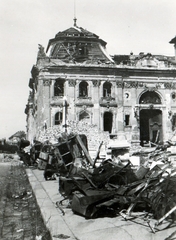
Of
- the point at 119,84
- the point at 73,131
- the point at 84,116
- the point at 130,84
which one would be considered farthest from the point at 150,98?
the point at 73,131

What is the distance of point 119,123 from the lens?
29844 mm

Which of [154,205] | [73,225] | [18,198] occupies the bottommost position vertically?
[18,198]

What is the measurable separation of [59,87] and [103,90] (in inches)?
201

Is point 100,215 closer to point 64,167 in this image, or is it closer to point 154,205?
point 154,205

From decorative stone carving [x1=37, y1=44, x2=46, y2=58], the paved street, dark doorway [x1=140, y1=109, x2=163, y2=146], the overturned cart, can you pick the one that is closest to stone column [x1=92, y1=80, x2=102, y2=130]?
dark doorway [x1=140, y1=109, x2=163, y2=146]

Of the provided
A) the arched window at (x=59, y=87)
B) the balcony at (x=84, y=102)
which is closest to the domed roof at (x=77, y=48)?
the arched window at (x=59, y=87)

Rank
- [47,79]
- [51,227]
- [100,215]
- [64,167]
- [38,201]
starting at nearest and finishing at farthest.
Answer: [51,227]
[100,215]
[38,201]
[64,167]
[47,79]

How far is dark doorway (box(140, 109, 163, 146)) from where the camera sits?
31.5 m

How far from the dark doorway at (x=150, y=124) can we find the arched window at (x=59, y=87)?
971cm

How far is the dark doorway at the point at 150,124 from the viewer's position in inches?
1238

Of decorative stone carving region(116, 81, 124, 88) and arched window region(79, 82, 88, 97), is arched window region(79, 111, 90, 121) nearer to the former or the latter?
arched window region(79, 82, 88, 97)

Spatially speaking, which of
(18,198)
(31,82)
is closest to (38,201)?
(18,198)

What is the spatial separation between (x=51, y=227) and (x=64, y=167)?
5837 millimetres

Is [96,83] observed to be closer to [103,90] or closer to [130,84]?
[103,90]
